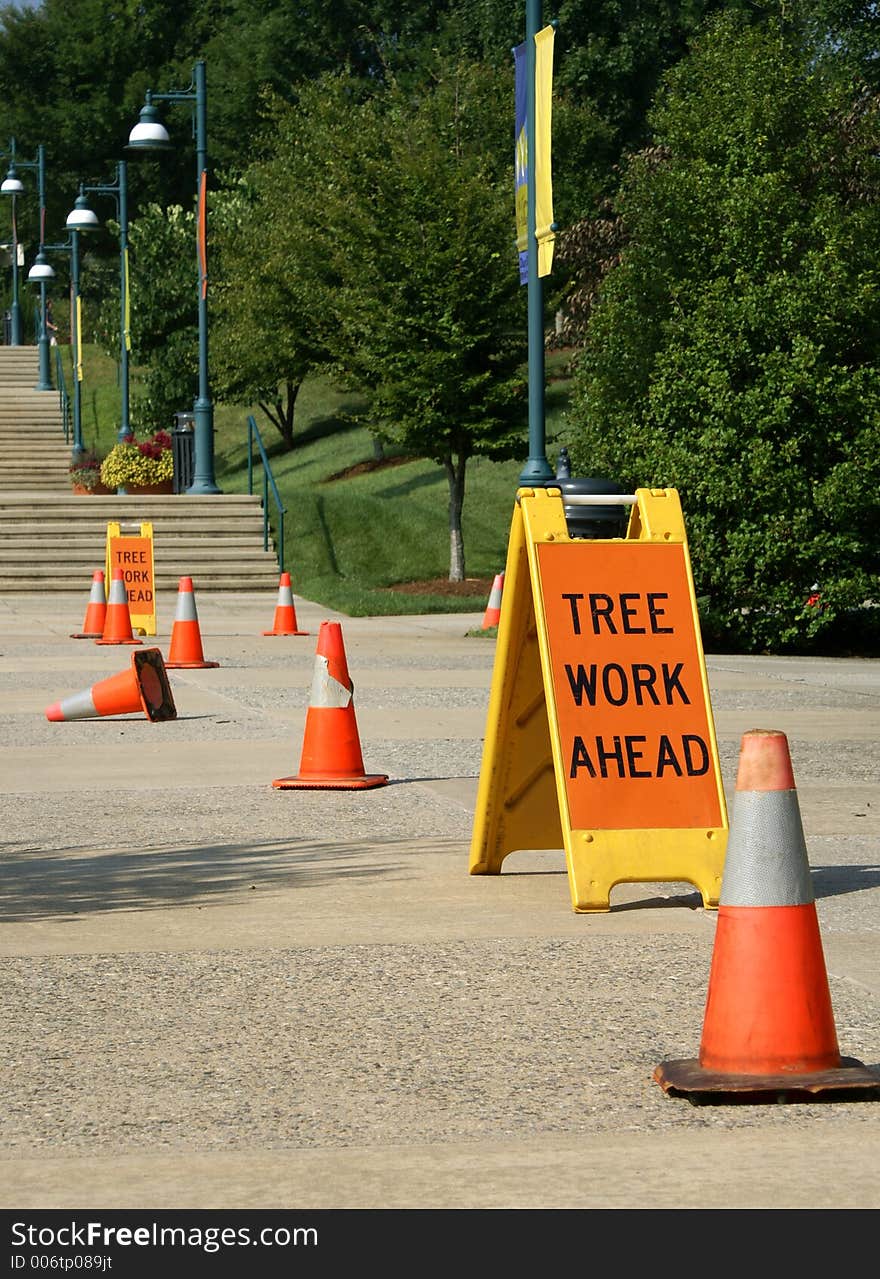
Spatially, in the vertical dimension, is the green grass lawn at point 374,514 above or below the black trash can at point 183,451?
below

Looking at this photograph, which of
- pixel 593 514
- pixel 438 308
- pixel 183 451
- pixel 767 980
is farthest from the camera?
pixel 183 451

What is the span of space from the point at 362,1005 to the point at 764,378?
49.3ft

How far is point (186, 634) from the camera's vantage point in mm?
18031

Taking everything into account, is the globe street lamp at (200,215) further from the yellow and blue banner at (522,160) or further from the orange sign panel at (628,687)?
the orange sign panel at (628,687)

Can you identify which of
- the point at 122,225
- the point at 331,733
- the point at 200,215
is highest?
the point at 122,225

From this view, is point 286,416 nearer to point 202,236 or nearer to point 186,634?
point 202,236

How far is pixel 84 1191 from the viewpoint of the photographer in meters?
4.18

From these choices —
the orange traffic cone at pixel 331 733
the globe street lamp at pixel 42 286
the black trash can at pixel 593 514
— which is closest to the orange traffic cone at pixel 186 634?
the black trash can at pixel 593 514

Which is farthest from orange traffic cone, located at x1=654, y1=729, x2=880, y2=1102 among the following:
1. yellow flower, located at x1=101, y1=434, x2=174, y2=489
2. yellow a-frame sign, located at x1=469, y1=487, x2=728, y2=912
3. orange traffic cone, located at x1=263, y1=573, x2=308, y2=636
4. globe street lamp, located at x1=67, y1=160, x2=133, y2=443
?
globe street lamp, located at x1=67, y1=160, x2=133, y2=443

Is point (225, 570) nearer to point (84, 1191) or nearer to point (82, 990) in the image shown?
point (82, 990)

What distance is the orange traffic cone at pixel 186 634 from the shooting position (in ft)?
58.7

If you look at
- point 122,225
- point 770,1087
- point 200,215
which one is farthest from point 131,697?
point 122,225

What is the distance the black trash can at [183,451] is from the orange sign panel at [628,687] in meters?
31.9
